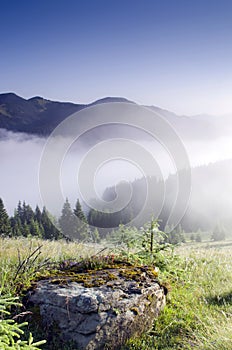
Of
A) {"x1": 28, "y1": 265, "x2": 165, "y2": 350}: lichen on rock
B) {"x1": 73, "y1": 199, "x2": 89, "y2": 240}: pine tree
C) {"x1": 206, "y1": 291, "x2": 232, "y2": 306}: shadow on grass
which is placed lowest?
{"x1": 206, "y1": 291, "x2": 232, "y2": 306}: shadow on grass

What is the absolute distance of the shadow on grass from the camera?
7446 millimetres

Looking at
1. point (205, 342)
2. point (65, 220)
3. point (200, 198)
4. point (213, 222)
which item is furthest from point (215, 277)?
point (200, 198)

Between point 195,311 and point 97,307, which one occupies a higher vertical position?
point 97,307

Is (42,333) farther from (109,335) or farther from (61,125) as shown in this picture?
(61,125)

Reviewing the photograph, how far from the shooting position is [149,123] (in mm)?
17219

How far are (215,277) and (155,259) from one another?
1.76 metres

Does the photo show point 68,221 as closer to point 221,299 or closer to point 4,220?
point 4,220

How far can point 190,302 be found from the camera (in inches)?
293

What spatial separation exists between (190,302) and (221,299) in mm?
742

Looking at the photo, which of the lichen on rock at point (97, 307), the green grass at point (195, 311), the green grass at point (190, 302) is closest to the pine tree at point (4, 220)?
the green grass at point (190, 302)

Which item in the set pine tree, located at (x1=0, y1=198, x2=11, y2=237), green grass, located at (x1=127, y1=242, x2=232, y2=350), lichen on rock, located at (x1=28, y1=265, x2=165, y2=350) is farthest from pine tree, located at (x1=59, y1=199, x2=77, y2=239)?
lichen on rock, located at (x1=28, y1=265, x2=165, y2=350)

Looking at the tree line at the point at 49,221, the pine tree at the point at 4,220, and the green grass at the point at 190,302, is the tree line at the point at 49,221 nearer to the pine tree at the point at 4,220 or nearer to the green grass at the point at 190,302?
the pine tree at the point at 4,220

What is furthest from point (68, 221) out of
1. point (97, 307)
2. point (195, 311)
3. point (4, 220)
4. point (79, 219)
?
point (97, 307)

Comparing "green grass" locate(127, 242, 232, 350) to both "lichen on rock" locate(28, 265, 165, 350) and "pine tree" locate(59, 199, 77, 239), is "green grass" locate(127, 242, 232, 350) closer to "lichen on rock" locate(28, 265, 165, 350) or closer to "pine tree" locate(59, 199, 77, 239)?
"lichen on rock" locate(28, 265, 165, 350)
